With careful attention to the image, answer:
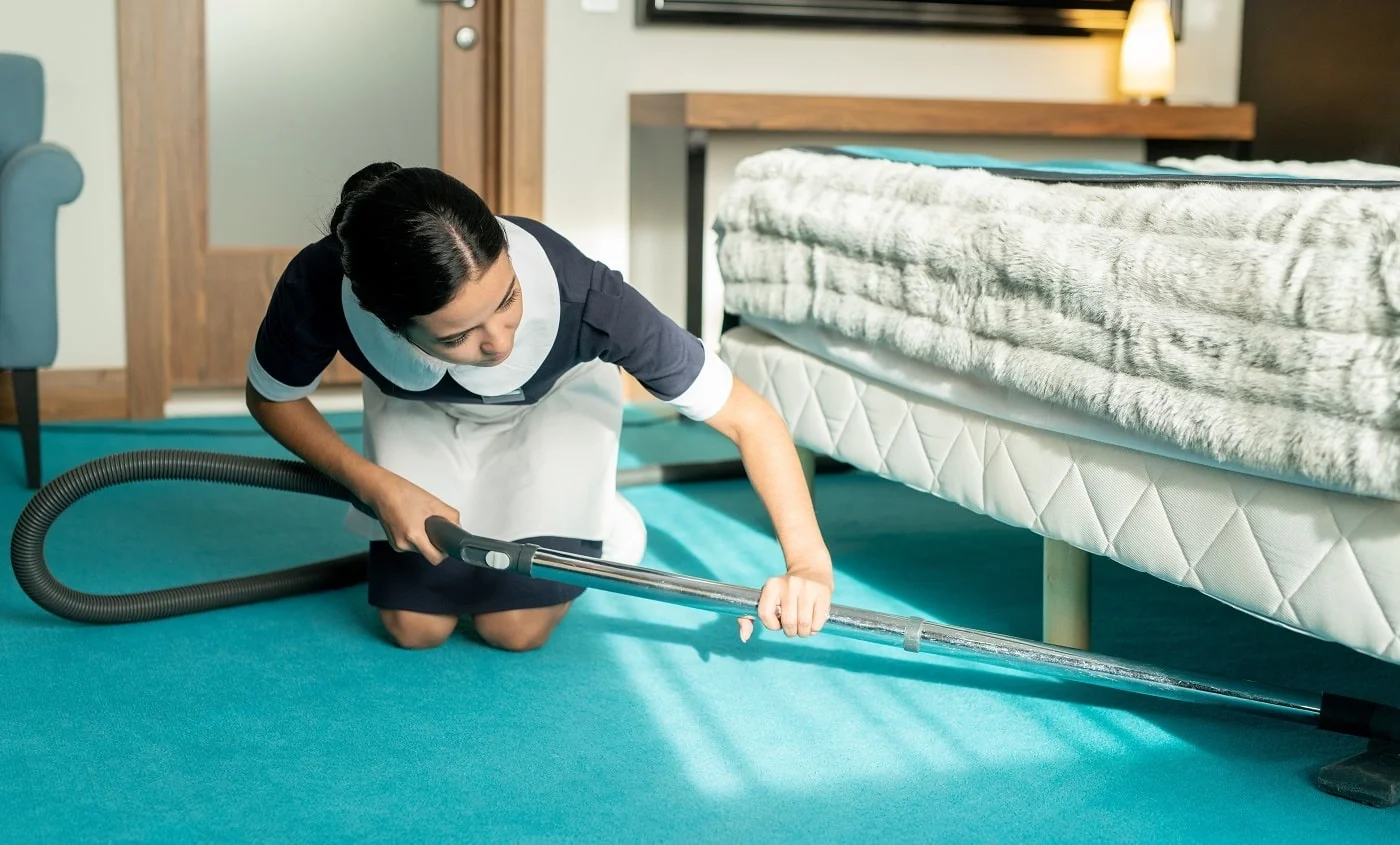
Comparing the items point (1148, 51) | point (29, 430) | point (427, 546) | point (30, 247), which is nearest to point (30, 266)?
point (30, 247)

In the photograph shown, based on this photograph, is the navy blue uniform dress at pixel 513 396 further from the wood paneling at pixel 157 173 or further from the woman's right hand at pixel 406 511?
the wood paneling at pixel 157 173

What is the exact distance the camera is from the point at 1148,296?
1.46 meters

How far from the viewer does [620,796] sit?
4.52ft

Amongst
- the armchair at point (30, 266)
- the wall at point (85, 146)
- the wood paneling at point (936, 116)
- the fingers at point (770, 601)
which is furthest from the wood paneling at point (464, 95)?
the fingers at point (770, 601)

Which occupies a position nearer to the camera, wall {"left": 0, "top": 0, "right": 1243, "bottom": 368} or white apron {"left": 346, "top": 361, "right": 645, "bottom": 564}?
white apron {"left": 346, "top": 361, "right": 645, "bottom": 564}

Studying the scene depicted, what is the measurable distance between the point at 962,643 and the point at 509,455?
2.03 ft

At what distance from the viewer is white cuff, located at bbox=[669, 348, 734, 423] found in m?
1.50

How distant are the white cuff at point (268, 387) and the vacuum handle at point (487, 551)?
0.26 metres

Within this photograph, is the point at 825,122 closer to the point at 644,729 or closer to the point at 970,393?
the point at 970,393

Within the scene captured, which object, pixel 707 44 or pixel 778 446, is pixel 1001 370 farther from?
pixel 707 44

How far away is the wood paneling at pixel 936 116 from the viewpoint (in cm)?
312

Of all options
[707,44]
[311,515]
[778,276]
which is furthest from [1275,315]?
[707,44]

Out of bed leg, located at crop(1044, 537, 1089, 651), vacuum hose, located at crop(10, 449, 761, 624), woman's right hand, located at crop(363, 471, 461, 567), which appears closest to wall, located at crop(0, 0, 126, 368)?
vacuum hose, located at crop(10, 449, 761, 624)

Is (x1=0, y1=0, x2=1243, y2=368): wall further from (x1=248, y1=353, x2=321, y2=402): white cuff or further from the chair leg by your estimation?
(x1=248, y1=353, x2=321, y2=402): white cuff
